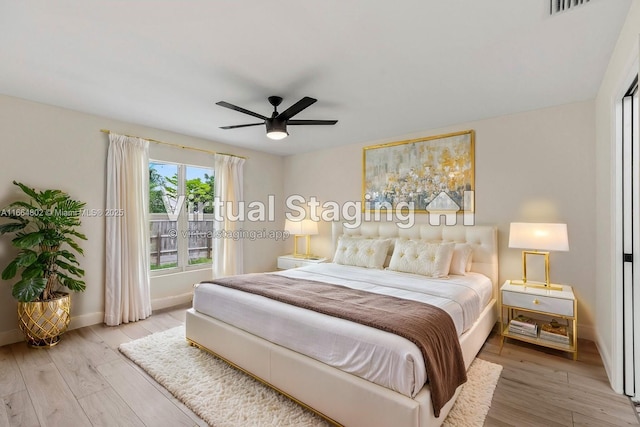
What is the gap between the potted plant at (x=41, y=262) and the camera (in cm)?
287

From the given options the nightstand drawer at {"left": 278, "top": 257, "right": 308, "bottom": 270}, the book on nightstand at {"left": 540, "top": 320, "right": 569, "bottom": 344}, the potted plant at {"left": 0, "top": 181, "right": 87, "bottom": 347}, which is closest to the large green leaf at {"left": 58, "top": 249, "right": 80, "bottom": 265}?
the potted plant at {"left": 0, "top": 181, "right": 87, "bottom": 347}

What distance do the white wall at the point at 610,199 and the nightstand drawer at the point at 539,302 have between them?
27 cm

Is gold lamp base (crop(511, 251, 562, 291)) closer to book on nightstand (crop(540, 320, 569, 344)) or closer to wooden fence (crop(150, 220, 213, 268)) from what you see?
book on nightstand (crop(540, 320, 569, 344))

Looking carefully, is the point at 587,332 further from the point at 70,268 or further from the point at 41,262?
the point at 41,262

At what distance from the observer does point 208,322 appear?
2781mm

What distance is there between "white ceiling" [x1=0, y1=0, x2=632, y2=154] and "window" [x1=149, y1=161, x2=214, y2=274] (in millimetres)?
1126

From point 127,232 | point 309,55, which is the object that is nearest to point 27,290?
point 127,232

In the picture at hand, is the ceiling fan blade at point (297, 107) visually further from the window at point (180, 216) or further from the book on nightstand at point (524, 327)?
the book on nightstand at point (524, 327)

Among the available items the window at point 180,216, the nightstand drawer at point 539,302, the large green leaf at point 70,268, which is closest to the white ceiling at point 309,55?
the window at point 180,216

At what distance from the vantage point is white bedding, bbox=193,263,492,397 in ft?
5.56

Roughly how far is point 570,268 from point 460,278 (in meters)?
1.17

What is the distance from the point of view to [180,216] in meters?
4.54

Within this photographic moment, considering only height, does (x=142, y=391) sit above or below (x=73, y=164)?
below

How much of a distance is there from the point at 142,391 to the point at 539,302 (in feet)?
11.6
